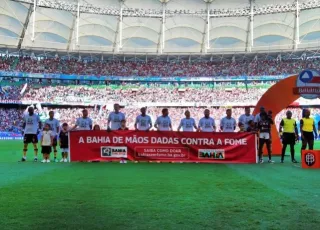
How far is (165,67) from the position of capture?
58656 millimetres

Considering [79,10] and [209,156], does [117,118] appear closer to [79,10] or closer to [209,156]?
[209,156]

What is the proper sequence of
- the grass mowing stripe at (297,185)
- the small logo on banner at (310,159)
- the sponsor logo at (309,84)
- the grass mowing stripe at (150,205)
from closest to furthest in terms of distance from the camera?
the grass mowing stripe at (150,205), the grass mowing stripe at (297,185), the small logo on banner at (310,159), the sponsor logo at (309,84)

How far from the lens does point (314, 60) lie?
5438 cm

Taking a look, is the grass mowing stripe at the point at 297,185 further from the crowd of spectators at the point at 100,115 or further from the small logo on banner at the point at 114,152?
the crowd of spectators at the point at 100,115

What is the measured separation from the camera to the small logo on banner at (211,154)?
1302 cm

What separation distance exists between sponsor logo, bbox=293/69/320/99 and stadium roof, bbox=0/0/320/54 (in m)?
38.5

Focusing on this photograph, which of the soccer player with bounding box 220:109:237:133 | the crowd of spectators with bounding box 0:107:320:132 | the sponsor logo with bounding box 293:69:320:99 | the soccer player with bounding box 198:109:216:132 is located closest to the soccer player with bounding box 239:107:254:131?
the soccer player with bounding box 220:109:237:133

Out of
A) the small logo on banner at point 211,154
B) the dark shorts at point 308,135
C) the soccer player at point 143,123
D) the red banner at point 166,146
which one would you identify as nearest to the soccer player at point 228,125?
the red banner at point 166,146

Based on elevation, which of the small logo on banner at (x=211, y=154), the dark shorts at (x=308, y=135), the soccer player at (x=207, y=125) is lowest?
the small logo on banner at (x=211, y=154)

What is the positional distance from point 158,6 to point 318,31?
21227 millimetres

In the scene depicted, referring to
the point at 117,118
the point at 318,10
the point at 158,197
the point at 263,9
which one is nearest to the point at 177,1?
the point at 263,9

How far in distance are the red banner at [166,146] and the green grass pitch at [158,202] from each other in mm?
4216

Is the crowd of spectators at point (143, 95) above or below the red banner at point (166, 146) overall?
above

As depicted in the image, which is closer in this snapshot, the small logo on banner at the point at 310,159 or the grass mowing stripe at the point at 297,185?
the grass mowing stripe at the point at 297,185
